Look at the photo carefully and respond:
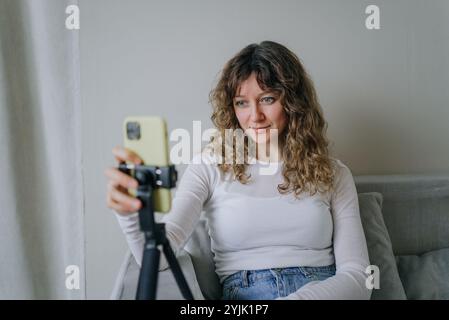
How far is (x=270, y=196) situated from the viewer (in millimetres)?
1029

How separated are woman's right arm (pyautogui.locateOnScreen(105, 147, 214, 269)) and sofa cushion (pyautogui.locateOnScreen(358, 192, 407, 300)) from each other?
503 millimetres

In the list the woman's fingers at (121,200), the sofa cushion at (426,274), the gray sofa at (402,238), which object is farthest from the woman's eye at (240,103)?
the sofa cushion at (426,274)

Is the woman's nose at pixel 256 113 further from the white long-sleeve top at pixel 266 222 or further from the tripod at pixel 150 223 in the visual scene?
the tripod at pixel 150 223

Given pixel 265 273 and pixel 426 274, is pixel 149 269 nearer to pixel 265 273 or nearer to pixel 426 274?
pixel 265 273

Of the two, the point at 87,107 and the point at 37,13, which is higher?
the point at 37,13

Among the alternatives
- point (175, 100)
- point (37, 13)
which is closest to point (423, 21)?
point (175, 100)

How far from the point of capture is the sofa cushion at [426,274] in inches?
43.9

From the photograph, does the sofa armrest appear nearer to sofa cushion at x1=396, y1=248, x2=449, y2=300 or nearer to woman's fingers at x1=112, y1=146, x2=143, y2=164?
woman's fingers at x1=112, y1=146, x2=143, y2=164

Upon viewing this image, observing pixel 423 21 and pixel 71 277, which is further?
pixel 423 21

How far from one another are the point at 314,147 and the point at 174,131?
383 millimetres

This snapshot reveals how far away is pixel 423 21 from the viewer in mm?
1193

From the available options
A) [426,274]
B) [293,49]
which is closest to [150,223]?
[293,49]

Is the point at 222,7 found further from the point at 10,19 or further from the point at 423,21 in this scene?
the point at 423,21

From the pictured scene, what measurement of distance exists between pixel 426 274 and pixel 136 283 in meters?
0.85
